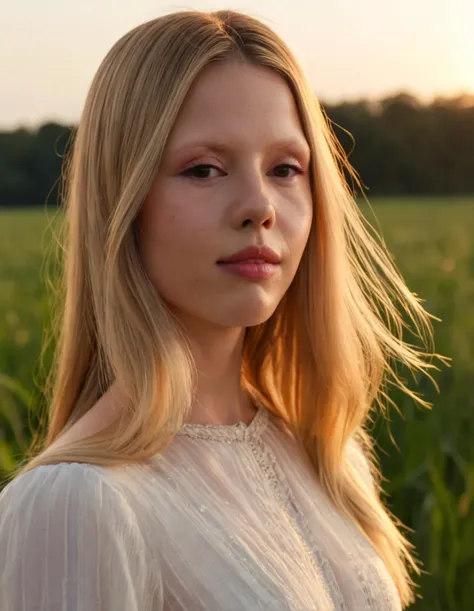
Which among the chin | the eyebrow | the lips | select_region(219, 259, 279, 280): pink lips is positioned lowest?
the chin

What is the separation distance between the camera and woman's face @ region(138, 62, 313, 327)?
4.02ft

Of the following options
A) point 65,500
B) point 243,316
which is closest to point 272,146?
point 243,316

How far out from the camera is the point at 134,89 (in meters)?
1.24

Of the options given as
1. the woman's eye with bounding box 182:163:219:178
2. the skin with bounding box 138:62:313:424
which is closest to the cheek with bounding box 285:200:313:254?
the skin with bounding box 138:62:313:424

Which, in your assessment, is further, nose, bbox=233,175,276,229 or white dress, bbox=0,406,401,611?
nose, bbox=233,175,276,229

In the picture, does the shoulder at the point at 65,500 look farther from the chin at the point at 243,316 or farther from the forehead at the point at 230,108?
the forehead at the point at 230,108

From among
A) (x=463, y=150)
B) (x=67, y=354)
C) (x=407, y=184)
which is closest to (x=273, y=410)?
(x=67, y=354)

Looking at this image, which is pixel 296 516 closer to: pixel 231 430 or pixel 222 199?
pixel 231 430

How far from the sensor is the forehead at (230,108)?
1.23m

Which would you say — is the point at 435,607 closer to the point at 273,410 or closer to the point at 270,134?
the point at 273,410

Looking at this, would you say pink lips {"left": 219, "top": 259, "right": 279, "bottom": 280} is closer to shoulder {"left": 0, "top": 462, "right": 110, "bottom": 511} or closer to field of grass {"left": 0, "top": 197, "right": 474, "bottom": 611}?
shoulder {"left": 0, "top": 462, "right": 110, "bottom": 511}

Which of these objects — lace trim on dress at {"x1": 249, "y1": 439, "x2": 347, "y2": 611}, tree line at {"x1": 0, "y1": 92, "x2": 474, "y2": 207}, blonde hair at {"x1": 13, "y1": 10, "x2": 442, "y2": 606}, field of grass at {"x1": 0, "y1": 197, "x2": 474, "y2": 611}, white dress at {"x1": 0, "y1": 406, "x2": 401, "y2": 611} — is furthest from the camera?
tree line at {"x1": 0, "y1": 92, "x2": 474, "y2": 207}

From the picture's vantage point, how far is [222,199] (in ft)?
4.04

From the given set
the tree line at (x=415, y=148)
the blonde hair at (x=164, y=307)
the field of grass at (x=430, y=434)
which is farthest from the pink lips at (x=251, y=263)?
→ the tree line at (x=415, y=148)
